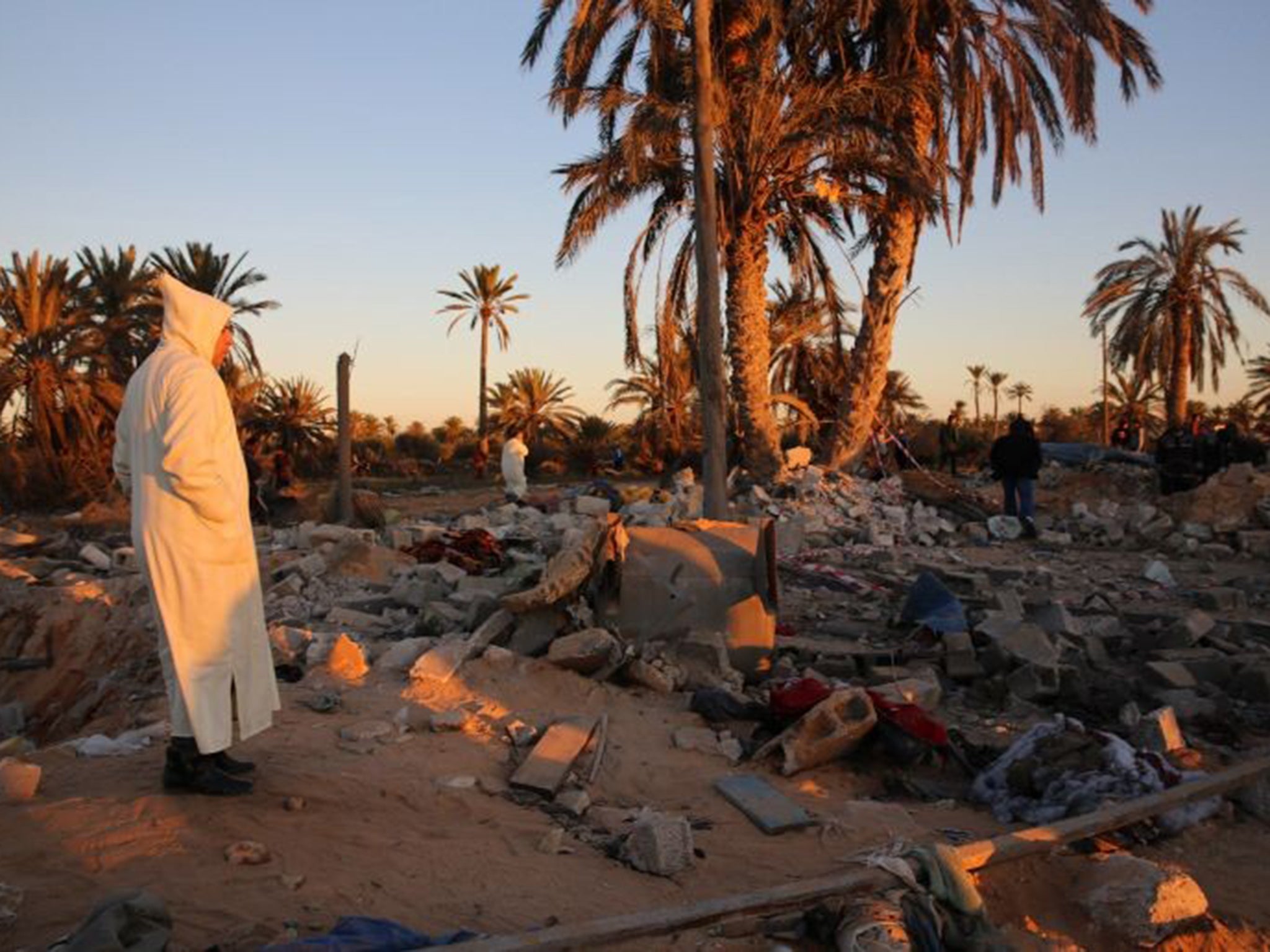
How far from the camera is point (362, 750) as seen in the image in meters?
4.67

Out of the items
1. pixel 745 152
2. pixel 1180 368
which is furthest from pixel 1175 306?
pixel 745 152

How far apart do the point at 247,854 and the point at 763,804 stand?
6.87 ft

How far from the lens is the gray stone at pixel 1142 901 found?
11.2ft

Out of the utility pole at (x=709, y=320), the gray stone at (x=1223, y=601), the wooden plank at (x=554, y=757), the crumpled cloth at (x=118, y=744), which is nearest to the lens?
the wooden plank at (x=554, y=757)

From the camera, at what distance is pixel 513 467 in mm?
17094

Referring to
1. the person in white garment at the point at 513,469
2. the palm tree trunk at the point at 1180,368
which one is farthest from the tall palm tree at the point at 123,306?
the palm tree trunk at the point at 1180,368

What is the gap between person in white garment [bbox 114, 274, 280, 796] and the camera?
3.78 m

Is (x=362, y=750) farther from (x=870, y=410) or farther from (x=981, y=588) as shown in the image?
(x=870, y=410)

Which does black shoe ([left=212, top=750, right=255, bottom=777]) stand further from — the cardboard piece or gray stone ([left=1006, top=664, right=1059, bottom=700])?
gray stone ([left=1006, top=664, right=1059, bottom=700])

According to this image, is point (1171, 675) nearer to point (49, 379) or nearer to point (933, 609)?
point (933, 609)

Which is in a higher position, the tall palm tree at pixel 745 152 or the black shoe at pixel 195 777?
the tall palm tree at pixel 745 152

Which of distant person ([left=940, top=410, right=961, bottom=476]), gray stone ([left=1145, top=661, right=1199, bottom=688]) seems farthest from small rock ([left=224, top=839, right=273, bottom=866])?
distant person ([left=940, top=410, right=961, bottom=476])

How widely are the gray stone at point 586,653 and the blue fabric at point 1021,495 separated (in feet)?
31.7

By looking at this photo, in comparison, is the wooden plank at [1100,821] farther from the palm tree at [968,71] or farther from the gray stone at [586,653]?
the palm tree at [968,71]
